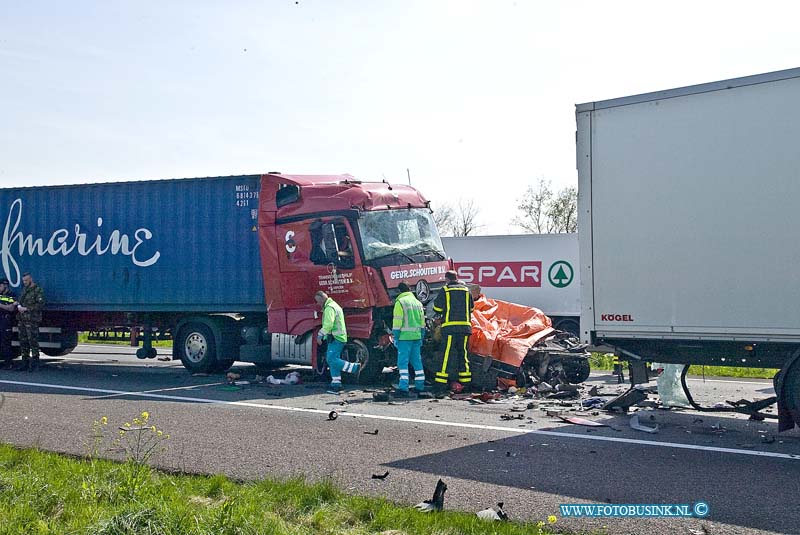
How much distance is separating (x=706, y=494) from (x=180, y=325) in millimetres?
11614

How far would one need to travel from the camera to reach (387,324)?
45.1 ft

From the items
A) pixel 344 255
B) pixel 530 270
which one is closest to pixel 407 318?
pixel 344 255

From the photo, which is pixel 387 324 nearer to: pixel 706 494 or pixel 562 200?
pixel 706 494

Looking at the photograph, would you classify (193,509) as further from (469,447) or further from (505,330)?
(505,330)

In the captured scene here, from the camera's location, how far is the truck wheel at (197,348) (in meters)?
15.3

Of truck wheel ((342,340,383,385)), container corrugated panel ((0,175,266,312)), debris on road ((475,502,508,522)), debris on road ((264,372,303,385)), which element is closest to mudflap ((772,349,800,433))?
debris on road ((475,502,508,522))

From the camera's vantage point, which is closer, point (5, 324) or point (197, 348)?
point (197, 348)

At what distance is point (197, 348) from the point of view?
1555 centimetres

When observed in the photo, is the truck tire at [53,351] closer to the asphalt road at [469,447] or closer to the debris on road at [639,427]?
the asphalt road at [469,447]

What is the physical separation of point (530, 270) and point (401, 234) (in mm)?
9503

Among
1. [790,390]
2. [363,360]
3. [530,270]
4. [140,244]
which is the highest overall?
[140,244]

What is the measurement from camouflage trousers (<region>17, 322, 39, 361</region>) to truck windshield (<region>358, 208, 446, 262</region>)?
7.39 meters

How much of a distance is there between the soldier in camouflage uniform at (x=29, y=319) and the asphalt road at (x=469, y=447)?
3.48m

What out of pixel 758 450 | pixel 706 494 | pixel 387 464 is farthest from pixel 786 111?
pixel 387 464
